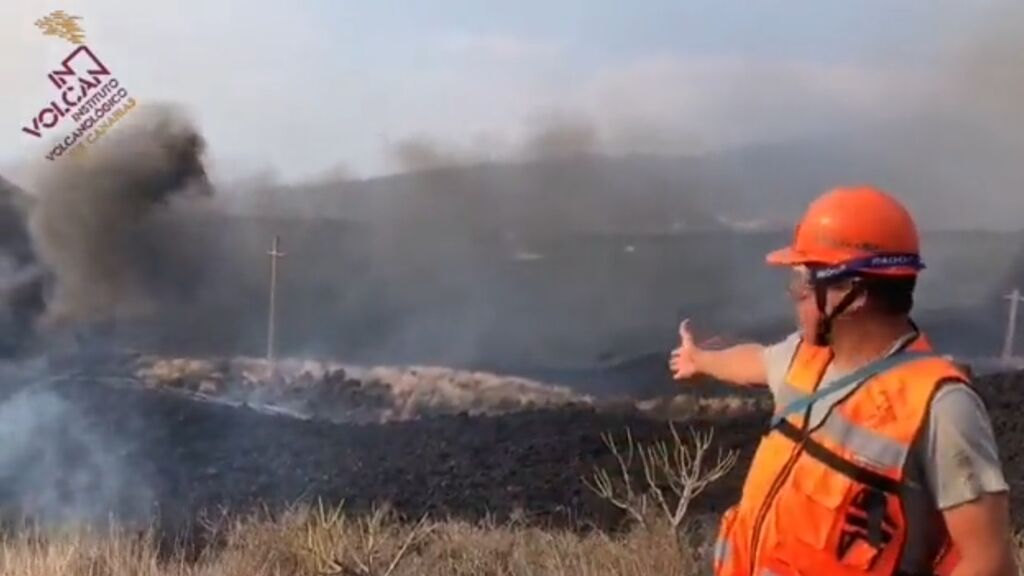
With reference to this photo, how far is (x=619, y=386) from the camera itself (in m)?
6.95

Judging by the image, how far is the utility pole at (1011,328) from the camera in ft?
24.7

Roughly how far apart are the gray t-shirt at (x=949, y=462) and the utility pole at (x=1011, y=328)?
5.69 metres

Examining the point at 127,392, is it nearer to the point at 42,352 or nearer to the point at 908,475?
the point at 42,352

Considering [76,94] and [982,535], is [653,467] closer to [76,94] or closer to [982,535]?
[76,94]

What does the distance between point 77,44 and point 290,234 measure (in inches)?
51.3

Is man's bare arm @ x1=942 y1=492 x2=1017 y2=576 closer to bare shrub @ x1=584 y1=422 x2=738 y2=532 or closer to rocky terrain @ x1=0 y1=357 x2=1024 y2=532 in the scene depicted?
bare shrub @ x1=584 y1=422 x2=738 y2=532

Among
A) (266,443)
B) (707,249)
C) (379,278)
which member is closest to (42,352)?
(266,443)

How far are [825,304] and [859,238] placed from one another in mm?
109

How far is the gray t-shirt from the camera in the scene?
2.04m

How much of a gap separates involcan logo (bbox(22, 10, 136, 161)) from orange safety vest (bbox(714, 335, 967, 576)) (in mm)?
4478

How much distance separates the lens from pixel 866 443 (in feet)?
6.98

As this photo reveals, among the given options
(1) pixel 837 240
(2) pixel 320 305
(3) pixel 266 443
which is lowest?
(3) pixel 266 443

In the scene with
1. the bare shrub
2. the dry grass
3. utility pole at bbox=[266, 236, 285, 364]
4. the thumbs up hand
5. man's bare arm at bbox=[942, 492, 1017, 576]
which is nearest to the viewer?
man's bare arm at bbox=[942, 492, 1017, 576]

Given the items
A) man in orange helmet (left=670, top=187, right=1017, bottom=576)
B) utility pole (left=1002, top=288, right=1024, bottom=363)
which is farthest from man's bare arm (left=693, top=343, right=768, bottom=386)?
utility pole (left=1002, top=288, right=1024, bottom=363)
